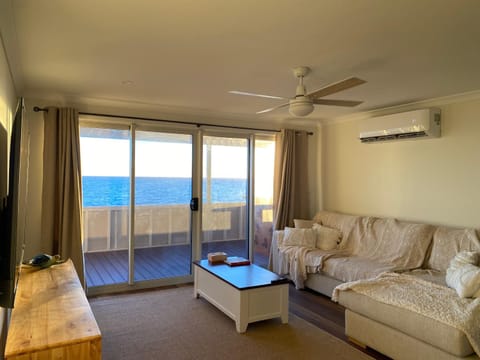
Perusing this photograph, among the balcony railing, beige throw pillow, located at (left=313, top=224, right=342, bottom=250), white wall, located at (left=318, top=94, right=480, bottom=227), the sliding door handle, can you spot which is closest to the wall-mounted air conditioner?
white wall, located at (left=318, top=94, right=480, bottom=227)

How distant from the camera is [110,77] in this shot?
343cm

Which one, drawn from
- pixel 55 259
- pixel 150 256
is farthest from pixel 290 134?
pixel 55 259

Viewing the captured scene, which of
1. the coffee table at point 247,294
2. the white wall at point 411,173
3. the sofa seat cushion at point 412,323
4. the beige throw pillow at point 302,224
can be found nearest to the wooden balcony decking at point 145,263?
the beige throw pillow at point 302,224

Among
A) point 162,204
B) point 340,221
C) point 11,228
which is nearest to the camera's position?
point 11,228

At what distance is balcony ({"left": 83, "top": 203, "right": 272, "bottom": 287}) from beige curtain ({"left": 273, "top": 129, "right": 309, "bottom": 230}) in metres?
0.29

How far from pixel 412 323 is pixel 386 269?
1254 mm

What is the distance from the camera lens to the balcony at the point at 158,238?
14.9ft

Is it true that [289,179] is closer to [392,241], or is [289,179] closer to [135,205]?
[392,241]

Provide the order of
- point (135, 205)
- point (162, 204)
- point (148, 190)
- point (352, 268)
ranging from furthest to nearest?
point (162, 204) < point (148, 190) < point (135, 205) < point (352, 268)

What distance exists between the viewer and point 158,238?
486 cm

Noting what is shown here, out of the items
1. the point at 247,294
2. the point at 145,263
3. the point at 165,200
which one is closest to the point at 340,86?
the point at 247,294

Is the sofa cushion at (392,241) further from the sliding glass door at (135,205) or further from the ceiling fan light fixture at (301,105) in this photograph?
the sliding glass door at (135,205)

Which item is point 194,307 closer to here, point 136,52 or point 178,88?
point 178,88

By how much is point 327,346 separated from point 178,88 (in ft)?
9.49
